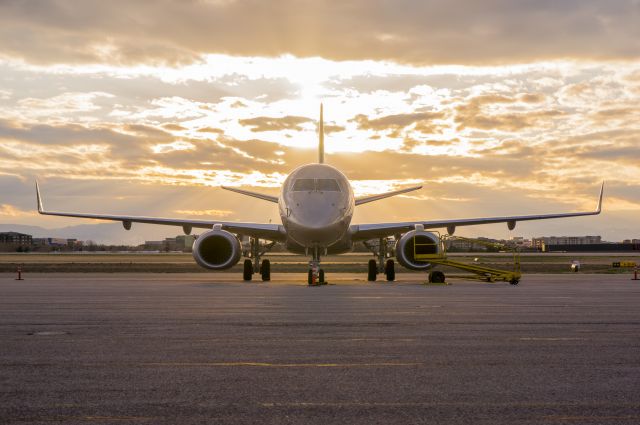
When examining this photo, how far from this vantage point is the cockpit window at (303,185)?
2714cm

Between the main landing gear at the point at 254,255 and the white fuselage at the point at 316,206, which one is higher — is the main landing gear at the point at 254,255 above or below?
below

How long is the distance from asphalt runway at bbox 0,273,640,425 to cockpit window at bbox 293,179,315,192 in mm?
12613

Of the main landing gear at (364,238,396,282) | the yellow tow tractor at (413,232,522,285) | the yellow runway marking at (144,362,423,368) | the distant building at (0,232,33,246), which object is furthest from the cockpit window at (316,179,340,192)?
the distant building at (0,232,33,246)

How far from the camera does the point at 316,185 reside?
1070 inches

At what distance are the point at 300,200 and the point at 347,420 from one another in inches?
852

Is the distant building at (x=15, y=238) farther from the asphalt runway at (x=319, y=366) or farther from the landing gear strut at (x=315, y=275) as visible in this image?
the asphalt runway at (x=319, y=366)

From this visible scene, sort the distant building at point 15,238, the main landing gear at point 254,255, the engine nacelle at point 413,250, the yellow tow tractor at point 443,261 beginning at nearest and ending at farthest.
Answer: the yellow tow tractor at point 443,261
the engine nacelle at point 413,250
the main landing gear at point 254,255
the distant building at point 15,238

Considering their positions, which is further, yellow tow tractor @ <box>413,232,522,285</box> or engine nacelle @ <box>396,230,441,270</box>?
engine nacelle @ <box>396,230,441,270</box>

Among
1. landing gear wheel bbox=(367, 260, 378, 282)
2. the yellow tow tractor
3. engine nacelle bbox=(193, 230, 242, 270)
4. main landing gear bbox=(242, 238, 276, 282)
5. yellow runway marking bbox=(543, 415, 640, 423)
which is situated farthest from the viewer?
main landing gear bbox=(242, 238, 276, 282)

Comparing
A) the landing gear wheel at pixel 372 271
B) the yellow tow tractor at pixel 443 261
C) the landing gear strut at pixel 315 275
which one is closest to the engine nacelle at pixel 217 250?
the landing gear strut at pixel 315 275

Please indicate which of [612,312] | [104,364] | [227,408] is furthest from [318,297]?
[227,408]

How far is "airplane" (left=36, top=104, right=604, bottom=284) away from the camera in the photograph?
86.8 ft

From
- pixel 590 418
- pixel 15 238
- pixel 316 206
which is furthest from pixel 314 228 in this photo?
pixel 15 238

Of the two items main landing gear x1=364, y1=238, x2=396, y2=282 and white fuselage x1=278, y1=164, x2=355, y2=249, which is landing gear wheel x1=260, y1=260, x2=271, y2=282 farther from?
main landing gear x1=364, y1=238, x2=396, y2=282
